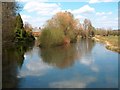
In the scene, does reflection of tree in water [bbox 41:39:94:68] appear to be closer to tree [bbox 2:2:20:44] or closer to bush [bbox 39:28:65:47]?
tree [bbox 2:2:20:44]

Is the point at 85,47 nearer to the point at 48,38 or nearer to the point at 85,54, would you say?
the point at 48,38

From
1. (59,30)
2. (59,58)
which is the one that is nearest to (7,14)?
(59,58)

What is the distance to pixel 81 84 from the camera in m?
11.7

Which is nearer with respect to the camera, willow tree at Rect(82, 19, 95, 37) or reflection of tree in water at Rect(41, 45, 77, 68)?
reflection of tree in water at Rect(41, 45, 77, 68)

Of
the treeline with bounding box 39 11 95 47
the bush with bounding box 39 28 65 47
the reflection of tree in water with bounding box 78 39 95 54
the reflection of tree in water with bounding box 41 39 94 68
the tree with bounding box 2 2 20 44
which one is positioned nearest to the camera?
the reflection of tree in water with bounding box 41 39 94 68

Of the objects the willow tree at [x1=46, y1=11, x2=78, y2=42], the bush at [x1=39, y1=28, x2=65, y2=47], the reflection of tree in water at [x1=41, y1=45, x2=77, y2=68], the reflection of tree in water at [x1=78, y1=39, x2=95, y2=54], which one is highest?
Result: the willow tree at [x1=46, y1=11, x2=78, y2=42]

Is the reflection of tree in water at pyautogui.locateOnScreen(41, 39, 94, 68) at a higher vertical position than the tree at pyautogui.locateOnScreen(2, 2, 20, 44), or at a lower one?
lower

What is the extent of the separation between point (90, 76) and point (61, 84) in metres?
2.44

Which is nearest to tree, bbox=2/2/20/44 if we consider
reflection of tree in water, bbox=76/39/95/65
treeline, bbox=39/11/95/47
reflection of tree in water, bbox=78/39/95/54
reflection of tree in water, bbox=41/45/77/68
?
reflection of tree in water, bbox=41/45/77/68

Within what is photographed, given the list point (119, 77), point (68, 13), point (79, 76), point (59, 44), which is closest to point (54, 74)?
point (79, 76)

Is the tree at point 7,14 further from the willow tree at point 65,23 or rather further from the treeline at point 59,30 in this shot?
the willow tree at point 65,23

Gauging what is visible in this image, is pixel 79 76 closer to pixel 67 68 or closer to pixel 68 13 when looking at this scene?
pixel 67 68

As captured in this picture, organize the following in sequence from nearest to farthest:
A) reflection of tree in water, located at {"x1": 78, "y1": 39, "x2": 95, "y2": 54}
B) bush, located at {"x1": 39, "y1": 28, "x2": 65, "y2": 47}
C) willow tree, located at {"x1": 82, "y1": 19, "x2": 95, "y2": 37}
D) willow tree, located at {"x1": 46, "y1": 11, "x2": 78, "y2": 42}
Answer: reflection of tree in water, located at {"x1": 78, "y1": 39, "x2": 95, "y2": 54} < bush, located at {"x1": 39, "y1": 28, "x2": 65, "y2": 47} < willow tree, located at {"x1": 46, "y1": 11, "x2": 78, "y2": 42} < willow tree, located at {"x1": 82, "y1": 19, "x2": 95, "y2": 37}

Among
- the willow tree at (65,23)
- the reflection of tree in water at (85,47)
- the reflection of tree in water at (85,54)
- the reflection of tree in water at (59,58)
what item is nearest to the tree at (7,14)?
the reflection of tree in water at (59,58)
